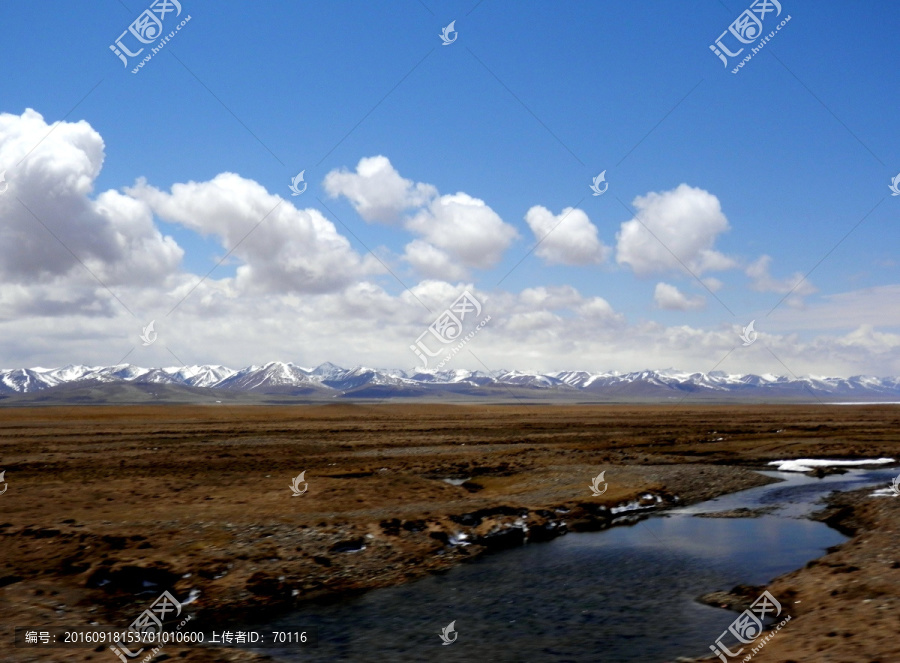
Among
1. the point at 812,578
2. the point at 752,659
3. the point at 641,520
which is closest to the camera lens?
the point at 752,659

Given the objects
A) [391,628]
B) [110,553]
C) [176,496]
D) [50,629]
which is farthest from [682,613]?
[176,496]

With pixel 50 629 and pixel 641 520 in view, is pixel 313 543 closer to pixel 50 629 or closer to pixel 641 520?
pixel 50 629

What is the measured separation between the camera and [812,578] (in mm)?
18266

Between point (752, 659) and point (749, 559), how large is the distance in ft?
33.9

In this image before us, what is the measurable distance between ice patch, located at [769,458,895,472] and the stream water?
2169 centimetres

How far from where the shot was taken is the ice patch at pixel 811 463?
154 ft
